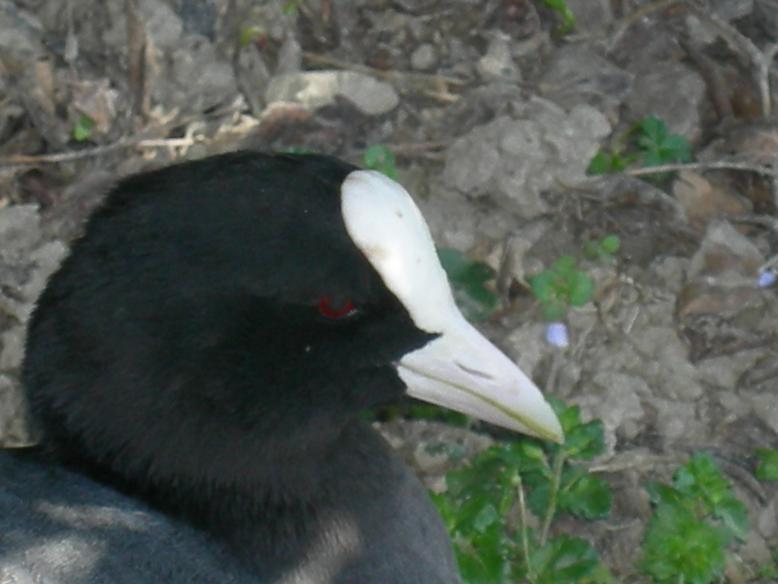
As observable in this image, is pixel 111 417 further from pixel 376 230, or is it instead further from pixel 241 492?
pixel 376 230

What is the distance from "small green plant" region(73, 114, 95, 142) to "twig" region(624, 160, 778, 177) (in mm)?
1139

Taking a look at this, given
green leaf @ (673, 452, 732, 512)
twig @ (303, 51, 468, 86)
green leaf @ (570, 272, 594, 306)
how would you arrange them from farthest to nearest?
twig @ (303, 51, 468, 86)
green leaf @ (570, 272, 594, 306)
green leaf @ (673, 452, 732, 512)

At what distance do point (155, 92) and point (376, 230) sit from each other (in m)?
1.63

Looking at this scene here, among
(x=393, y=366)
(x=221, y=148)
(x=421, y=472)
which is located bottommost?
(x=421, y=472)

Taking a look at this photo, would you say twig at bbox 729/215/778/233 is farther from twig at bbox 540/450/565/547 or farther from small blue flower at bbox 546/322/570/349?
twig at bbox 540/450/565/547

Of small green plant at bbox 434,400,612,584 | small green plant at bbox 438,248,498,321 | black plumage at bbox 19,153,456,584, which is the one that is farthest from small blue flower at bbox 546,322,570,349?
black plumage at bbox 19,153,456,584

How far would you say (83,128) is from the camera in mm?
3912

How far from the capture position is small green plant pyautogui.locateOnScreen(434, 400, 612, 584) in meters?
3.14

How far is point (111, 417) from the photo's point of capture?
256 centimetres

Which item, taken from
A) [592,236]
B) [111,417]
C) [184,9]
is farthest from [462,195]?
[111,417]

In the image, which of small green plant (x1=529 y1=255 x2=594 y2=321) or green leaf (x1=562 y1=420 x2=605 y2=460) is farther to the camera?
small green plant (x1=529 y1=255 x2=594 y2=321)

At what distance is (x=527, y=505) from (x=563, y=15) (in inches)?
50.7

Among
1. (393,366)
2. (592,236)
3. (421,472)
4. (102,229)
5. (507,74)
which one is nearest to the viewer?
(102,229)

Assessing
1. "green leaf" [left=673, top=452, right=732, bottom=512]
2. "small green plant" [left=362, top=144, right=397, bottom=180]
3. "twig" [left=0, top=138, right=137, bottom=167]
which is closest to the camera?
"green leaf" [left=673, top=452, right=732, bottom=512]
